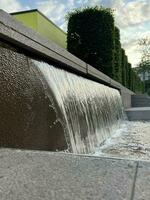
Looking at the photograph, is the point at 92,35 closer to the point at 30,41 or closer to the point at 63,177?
the point at 30,41

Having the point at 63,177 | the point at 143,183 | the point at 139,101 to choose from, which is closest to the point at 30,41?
the point at 63,177

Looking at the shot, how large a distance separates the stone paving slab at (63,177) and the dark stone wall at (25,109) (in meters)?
0.67

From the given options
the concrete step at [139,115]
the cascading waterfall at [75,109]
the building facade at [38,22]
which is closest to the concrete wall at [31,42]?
the cascading waterfall at [75,109]

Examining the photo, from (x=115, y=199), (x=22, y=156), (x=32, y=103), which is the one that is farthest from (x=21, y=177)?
(x=32, y=103)

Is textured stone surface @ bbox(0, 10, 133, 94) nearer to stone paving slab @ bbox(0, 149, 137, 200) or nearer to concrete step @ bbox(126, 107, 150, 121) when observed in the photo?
stone paving slab @ bbox(0, 149, 137, 200)

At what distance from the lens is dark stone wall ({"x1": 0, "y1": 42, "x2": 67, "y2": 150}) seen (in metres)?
2.62

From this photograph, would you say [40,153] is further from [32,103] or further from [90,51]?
[90,51]

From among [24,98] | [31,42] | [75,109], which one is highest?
[31,42]

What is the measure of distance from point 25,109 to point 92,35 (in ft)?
28.6

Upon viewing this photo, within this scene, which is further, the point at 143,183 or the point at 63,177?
the point at 63,177

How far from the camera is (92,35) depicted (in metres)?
11.3

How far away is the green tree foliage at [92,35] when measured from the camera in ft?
37.2

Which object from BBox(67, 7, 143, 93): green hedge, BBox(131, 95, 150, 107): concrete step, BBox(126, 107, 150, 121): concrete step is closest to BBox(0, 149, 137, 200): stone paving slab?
BBox(126, 107, 150, 121): concrete step

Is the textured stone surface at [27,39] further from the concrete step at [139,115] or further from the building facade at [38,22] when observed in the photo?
the concrete step at [139,115]
